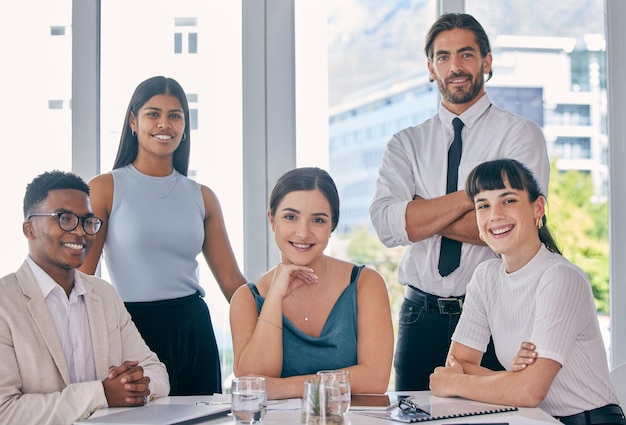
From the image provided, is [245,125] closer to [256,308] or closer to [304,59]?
[304,59]

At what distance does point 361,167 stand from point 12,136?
1686 millimetres

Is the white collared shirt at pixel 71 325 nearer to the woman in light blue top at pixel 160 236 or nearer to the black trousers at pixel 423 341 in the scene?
the woman in light blue top at pixel 160 236

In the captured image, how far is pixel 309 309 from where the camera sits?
2.54 meters

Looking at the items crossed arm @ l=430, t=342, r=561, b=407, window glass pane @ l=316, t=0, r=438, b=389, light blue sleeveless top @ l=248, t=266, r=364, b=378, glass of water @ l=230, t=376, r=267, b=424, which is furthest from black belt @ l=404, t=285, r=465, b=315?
glass of water @ l=230, t=376, r=267, b=424

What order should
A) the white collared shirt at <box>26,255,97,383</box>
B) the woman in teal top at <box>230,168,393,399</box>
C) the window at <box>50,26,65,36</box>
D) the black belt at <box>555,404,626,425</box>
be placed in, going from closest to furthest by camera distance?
1. the black belt at <box>555,404,626,425</box>
2. the white collared shirt at <box>26,255,97,383</box>
3. the woman in teal top at <box>230,168,393,399</box>
4. the window at <box>50,26,65,36</box>

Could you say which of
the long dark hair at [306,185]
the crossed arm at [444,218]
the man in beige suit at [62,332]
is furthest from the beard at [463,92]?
the man in beige suit at [62,332]

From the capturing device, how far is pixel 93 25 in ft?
11.6

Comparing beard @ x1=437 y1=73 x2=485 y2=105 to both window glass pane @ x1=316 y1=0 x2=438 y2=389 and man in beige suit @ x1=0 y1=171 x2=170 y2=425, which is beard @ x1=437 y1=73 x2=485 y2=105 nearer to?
window glass pane @ x1=316 y1=0 x2=438 y2=389

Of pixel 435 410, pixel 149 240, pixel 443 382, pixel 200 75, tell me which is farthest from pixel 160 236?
pixel 435 410

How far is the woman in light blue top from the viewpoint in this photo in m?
2.85

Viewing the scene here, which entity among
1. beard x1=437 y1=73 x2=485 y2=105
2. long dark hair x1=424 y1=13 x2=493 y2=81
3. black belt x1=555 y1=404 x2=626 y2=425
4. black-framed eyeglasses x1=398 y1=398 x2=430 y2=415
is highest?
long dark hair x1=424 y1=13 x2=493 y2=81

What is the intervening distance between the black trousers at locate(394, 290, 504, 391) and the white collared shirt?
1153mm

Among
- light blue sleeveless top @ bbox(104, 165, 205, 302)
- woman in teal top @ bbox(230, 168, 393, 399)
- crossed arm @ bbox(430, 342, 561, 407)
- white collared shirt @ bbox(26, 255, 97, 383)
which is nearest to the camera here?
crossed arm @ bbox(430, 342, 561, 407)

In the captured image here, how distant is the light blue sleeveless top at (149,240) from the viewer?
285 centimetres
